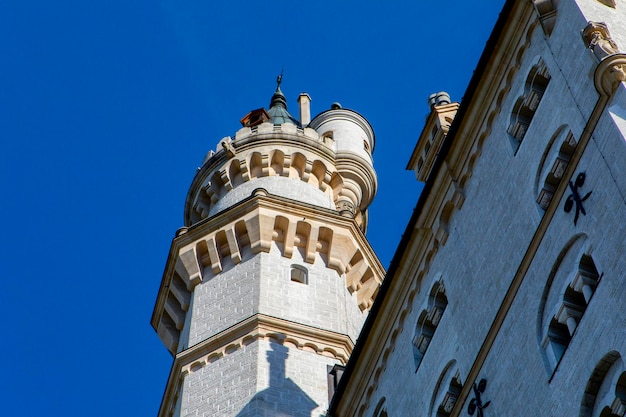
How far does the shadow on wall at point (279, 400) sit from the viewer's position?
28.1 metres

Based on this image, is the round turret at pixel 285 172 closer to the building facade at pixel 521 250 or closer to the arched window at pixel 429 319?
the building facade at pixel 521 250

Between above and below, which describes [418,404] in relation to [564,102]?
below

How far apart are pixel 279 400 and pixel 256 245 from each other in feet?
20.0

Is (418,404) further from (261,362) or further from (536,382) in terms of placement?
(261,362)

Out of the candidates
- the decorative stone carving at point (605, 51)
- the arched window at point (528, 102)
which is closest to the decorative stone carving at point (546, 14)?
the arched window at point (528, 102)

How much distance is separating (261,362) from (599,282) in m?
15.6

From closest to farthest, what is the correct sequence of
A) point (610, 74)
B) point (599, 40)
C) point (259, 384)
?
point (610, 74) → point (599, 40) → point (259, 384)

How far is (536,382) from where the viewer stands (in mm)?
15867

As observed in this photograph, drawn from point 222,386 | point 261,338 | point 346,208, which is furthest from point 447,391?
point 346,208

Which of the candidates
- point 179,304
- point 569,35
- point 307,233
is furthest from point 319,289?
point 569,35

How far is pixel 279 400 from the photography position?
2853 centimetres

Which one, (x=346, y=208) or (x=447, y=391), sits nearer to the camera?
(x=447, y=391)

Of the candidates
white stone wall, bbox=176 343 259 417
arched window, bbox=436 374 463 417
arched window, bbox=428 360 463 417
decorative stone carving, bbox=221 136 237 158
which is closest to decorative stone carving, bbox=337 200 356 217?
decorative stone carving, bbox=221 136 237 158

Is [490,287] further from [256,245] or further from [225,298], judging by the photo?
[256,245]
